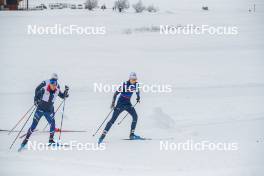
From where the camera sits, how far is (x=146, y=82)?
2244cm

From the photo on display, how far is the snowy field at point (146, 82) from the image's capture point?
1012 cm

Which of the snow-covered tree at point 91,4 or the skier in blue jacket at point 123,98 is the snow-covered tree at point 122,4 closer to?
the snow-covered tree at point 91,4

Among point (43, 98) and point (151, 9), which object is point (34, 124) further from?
point (151, 9)

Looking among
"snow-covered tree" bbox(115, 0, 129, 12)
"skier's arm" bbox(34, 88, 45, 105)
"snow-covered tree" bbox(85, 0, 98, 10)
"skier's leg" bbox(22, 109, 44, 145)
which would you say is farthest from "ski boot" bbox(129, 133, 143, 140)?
"snow-covered tree" bbox(115, 0, 129, 12)

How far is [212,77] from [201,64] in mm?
3407

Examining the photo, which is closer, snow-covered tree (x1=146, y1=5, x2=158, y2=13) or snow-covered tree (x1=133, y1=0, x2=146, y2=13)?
snow-covered tree (x1=146, y1=5, x2=158, y2=13)

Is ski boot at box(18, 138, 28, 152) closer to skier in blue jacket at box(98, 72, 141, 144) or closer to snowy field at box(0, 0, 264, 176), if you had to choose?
snowy field at box(0, 0, 264, 176)

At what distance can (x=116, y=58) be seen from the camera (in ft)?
92.0

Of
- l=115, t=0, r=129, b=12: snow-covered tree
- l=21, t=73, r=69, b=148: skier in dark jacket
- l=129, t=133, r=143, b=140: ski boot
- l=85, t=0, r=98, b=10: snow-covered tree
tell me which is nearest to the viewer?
l=21, t=73, r=69, b=148: skier in dark jacket

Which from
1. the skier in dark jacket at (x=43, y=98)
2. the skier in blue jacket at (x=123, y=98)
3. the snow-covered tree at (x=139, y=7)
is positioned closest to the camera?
the skier in dark jacket at (x=43, y=98)

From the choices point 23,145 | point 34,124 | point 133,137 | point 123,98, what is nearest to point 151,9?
point 133,137

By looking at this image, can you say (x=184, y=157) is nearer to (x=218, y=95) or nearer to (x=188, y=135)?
(x=188, y=135)

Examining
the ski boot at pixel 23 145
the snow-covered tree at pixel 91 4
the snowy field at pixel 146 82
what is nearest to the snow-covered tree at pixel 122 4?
the snow-covered tree at pixel 91 4

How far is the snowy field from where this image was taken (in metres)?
10.1
